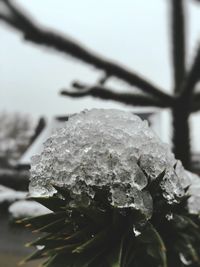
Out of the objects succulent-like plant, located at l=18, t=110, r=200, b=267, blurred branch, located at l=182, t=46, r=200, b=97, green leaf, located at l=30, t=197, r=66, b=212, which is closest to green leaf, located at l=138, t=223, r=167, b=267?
succulent-like plant, located at l=18, t=110, r=200, b=267

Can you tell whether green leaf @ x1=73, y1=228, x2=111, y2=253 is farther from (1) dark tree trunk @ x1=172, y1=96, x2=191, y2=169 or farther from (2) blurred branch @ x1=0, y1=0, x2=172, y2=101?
(1) dark tree trunk @ x1=172, y1=96, x2=191, y2=169

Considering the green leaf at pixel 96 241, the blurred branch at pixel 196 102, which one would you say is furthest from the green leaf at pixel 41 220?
the blurred branch at pixel 196 102

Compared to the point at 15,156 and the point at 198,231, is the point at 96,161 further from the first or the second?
the point at 15,156

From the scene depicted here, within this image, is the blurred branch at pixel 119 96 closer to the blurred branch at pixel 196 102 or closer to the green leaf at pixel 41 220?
the blurred branch at pixel 196 102

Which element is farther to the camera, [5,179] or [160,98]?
[5,179]

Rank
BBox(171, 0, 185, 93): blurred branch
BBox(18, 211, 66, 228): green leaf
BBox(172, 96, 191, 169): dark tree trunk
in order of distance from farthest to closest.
Result: BBox(172, 96, 191, 169): dark tree trunk
BBox(171, 0, 185, 93): blurred branch
BBox(18, 211, 66, 228): green leaf

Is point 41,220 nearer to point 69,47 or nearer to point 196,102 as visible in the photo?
point 69,47

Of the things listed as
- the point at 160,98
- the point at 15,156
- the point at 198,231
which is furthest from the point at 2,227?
the point at 15,156

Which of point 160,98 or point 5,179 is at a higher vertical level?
point 160,98
